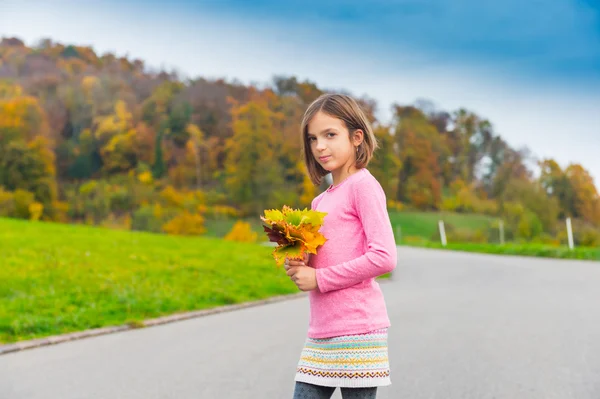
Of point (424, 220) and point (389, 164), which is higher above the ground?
point (389, 164)

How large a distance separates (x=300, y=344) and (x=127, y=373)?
6.12 ft

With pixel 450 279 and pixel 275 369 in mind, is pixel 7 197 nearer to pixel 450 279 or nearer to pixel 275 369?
pixel 450 279

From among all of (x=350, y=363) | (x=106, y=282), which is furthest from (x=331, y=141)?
(x=106, y=282)

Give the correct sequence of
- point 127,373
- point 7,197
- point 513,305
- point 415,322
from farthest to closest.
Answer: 1. point 7,197
2. point 513,305
3. point 415,322
4. point 127,373

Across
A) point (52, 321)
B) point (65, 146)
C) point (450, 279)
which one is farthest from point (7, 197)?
point (52, 321)

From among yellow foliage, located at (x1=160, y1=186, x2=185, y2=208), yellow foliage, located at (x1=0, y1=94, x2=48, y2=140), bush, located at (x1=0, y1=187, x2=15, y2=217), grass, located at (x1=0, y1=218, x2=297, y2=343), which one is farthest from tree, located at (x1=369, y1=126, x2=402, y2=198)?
grass, located at (x1=0, y1=218, x2=297, y2=343)

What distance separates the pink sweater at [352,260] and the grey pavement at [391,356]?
247 cm

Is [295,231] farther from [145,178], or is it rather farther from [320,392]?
[145,178]

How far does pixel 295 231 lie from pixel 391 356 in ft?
13.4

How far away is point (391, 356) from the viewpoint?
6020 mm

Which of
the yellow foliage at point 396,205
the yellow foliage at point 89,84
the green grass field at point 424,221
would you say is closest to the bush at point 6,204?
the green grass field at point 424,221

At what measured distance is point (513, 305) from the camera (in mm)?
9523

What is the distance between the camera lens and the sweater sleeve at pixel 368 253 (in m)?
2.27

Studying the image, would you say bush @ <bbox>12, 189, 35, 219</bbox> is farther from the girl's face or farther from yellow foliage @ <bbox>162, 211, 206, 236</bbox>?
the girl's face
